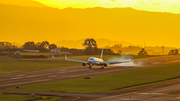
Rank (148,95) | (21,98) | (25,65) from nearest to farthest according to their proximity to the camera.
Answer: (21,98)
(148,95)
(25,65)

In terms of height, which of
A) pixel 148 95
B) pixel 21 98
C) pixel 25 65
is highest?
pixel 25 65

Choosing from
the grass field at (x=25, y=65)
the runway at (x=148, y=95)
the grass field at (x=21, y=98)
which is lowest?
the grass field at (x=21, y=98)

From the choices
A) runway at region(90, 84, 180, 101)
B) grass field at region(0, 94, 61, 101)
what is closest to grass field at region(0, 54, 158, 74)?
grass field at region(0, 94, 61, 101)

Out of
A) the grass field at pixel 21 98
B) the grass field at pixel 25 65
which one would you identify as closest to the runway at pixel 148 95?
the grass field at pixel 21 98

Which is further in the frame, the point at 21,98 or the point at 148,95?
the point at 148,95

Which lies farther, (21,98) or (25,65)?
(25,65)

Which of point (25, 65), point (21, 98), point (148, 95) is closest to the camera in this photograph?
point (21, 98)

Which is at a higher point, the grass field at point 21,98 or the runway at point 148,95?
the runway at point 148,95

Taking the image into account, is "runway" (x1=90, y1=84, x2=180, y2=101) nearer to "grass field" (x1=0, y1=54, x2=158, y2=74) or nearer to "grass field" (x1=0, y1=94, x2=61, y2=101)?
"grass field" (x1=0, y1=94, x2=61, y2=101)

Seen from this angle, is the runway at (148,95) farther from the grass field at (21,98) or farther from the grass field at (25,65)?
the grass field at (25,65)

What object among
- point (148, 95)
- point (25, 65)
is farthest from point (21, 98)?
point (25, 65)

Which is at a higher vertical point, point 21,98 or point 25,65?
point 25,65

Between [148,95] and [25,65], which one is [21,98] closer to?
[148,95]

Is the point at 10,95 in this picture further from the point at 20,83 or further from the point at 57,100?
the point at 20,83
